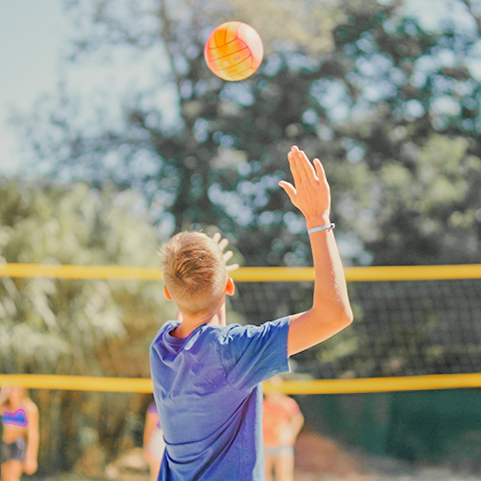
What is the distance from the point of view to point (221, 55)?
9.61 feet

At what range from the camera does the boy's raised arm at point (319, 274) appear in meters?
1.45

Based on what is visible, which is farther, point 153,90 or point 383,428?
point 153,90

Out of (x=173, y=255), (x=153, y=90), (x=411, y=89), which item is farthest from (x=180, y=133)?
(x=173, y=255)

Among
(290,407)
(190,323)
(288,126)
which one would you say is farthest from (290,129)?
(190,323)

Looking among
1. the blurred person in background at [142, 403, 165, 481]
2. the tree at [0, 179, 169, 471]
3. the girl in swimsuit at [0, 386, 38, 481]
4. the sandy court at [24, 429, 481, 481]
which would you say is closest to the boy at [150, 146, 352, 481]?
the blurred person in background at [142, 403, 165, 481]

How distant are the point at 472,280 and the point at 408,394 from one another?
277 cm

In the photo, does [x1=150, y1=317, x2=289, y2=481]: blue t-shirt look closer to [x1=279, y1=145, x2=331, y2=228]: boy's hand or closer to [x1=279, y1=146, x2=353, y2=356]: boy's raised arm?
[x1=279, y1=146, x2=353, y2=356]: boy's raised arm

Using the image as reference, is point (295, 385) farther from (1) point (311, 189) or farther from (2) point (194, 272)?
(1) point (311, 189)

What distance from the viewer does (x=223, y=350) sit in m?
1.54

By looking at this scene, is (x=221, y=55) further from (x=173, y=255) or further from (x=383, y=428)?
(x=383, y=428)

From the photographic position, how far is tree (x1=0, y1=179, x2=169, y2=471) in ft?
23.3

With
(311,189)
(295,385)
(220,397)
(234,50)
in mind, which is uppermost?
(234,50)

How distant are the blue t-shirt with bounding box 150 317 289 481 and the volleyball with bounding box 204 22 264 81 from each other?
66.3 inches

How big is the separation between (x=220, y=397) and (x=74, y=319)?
19.9ft
